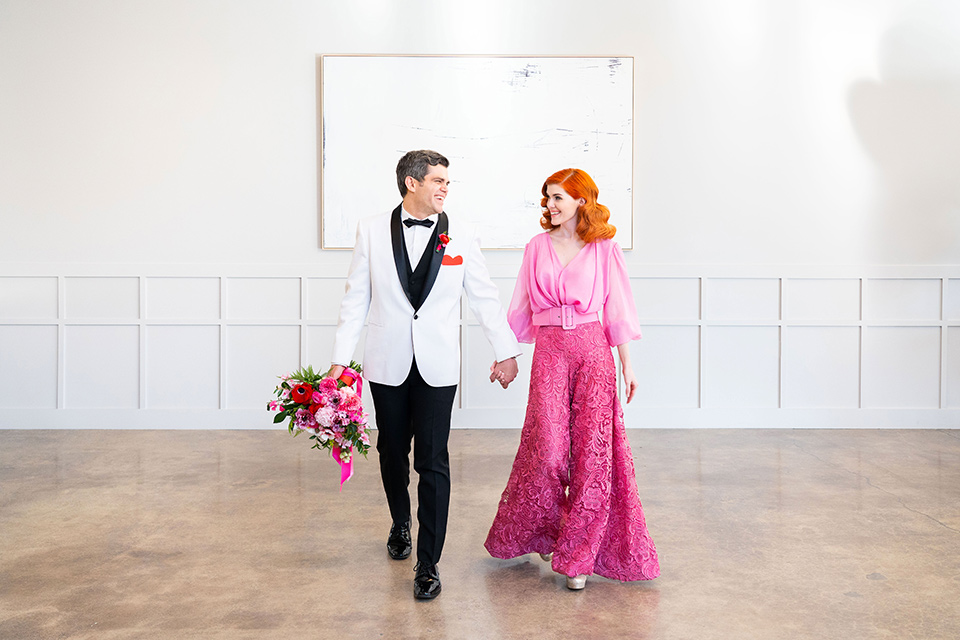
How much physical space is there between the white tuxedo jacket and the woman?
24 cm

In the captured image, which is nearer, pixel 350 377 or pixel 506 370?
pixel 350 377

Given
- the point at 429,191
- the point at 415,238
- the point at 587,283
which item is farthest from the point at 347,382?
the point at 587,283

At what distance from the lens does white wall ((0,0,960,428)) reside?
6012mm

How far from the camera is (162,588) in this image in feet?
10.0

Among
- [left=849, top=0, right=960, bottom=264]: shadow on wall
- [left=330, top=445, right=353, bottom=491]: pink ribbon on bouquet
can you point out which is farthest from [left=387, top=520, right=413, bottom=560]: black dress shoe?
[left=849, top=0, right=960, bottom=264]: shadow on wall

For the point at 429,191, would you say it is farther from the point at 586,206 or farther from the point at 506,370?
the point at 506,370

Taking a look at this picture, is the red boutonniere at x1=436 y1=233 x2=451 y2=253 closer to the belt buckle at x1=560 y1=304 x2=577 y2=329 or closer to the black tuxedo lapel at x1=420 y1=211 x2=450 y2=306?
the black tuxedo lapel at x1=420 y1=211 x2=450 y2=306

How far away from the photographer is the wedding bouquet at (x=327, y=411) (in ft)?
9.39

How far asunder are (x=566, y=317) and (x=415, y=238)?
69 cm

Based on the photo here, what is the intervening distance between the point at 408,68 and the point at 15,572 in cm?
426

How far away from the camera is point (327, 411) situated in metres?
2.84

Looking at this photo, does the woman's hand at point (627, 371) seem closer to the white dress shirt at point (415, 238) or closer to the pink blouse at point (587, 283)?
the pink blouse at point (587, 283)

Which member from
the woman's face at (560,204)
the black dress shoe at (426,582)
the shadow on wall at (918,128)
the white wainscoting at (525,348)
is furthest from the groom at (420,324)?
the shadow on wall at (918,128)

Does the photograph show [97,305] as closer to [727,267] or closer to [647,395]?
[647,395]
